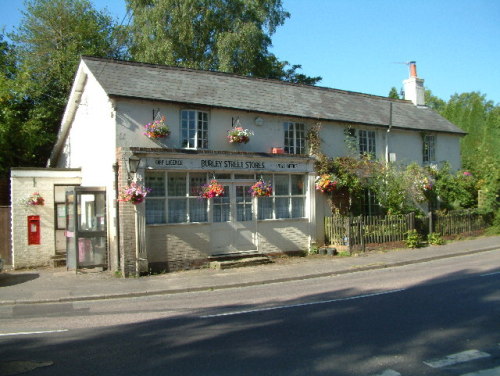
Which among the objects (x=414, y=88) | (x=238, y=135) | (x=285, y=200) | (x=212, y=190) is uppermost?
(x=414, y=88)

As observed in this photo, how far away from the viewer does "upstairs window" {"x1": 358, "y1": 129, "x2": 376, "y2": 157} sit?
64.8 ft

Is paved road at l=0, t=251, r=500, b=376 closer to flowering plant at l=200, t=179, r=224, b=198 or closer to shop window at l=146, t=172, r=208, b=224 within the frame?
shop window at l=146, t=172, r=208, b=224

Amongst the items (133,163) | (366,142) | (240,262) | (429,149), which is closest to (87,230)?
(133,163)

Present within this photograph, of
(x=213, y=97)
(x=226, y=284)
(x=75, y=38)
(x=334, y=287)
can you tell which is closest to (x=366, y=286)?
(x=334, y=287)

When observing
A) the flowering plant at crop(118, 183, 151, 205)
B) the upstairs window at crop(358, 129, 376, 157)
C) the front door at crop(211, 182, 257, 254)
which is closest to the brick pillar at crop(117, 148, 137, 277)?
the flowering plant at crop(118, 183, 151, 205)

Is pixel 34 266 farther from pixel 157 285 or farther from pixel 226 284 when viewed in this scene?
pixel 226 284

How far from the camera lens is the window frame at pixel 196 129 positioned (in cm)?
1509

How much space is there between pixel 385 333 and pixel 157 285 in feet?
22.4

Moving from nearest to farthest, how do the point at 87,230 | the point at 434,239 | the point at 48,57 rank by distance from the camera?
the point at 87,230
the point at 434,239
the point at 48,57

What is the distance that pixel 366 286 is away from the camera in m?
11.0

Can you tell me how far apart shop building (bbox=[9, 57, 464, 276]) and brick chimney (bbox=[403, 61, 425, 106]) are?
765 centimetres

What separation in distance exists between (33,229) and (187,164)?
6002mm

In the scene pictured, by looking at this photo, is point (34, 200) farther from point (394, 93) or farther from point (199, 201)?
point (394, 93)

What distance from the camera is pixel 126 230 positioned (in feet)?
43.5
